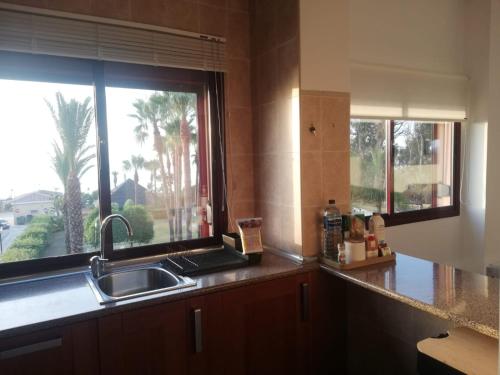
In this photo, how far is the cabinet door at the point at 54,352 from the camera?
3.85 feet

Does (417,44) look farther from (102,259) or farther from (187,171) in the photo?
(102,259)

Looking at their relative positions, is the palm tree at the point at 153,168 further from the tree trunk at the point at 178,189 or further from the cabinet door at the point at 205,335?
the cabinet door at the point at 205,335

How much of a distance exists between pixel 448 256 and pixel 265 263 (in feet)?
6.64

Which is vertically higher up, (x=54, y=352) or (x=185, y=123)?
(x=185, y=123)

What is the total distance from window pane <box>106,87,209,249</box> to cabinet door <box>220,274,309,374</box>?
24.8 inches

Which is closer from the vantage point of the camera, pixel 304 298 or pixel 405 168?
pixel 304 298

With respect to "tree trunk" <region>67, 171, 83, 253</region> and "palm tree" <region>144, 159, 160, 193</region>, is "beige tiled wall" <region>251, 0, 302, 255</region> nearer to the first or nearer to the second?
"palm tree" <region>144, 159, 160, 193</region>

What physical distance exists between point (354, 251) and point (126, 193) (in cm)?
120

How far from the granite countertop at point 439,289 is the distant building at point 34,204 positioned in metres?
1.36

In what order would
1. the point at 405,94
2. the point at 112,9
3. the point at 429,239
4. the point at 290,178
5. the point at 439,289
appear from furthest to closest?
the point at 429,239 → the point at 405,94 → the point at 290,178 → the point at 112,9 → the point at 439,289

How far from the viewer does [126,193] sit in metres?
1.92

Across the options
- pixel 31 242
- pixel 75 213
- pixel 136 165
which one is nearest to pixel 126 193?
pixel 136 165

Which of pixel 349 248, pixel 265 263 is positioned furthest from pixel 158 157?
pixel 349 248

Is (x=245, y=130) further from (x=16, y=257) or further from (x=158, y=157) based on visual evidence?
(x=16, y=257)
